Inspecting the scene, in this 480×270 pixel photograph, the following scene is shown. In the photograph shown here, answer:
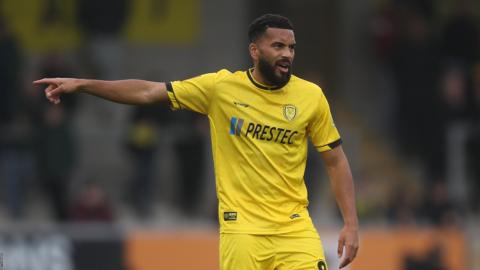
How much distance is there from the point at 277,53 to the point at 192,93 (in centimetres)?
61

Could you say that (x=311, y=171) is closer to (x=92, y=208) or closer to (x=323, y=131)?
(x=92, y=208)

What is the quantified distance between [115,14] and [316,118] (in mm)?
8160

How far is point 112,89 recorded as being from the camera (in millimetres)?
8242

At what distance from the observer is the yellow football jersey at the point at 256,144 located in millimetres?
8414

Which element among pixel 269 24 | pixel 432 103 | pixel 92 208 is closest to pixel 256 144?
pixel 269 24

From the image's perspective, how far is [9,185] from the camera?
15508 mm

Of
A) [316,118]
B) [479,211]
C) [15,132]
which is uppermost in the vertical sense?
[316,118]

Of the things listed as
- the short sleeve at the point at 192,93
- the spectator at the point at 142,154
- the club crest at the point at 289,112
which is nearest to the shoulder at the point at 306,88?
the club crest at the point at 289,112

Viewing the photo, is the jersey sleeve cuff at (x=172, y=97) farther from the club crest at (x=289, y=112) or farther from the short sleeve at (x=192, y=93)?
the club crest at (x=289, y=112)

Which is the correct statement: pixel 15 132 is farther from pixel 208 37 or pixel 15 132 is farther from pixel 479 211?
pixel 479 211

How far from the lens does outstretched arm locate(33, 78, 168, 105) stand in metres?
8.07

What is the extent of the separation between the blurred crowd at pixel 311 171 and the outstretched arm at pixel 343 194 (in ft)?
21.8

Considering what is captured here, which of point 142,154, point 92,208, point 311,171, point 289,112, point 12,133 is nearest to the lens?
point 289,112

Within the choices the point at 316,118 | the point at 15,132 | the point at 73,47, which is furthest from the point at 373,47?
the point at 316,118
